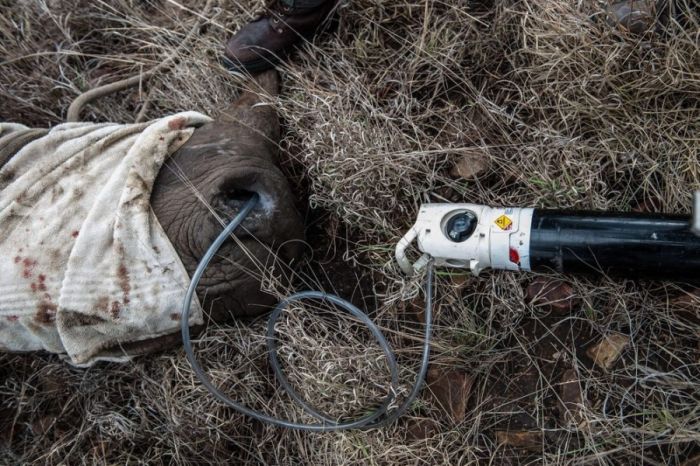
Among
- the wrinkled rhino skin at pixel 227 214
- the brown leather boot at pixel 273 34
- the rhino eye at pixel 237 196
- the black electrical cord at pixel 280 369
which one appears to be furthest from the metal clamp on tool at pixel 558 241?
the brown leather boot at pixel 273 34

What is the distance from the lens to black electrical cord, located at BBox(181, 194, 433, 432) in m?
2.05

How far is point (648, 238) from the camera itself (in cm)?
182

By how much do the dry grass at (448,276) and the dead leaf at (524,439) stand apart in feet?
0.04

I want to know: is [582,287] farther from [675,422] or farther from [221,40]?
[221,40]

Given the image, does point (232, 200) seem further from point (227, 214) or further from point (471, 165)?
point (471, 165)

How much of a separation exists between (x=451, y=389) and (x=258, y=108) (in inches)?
44.4

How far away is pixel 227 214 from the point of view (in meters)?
2.19

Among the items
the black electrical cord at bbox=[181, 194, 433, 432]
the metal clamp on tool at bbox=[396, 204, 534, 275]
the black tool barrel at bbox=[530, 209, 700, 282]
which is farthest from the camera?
the black electrical cord at bbox=[181, 194, 433, 432]

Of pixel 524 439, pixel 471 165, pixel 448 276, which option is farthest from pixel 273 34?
pixel 524 439

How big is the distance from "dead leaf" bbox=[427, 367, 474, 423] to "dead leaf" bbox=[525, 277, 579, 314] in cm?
30

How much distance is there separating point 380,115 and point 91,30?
4.49 feet

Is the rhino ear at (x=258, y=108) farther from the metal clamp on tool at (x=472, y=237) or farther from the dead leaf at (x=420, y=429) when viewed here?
the dead leaf at (x=420, y=429)

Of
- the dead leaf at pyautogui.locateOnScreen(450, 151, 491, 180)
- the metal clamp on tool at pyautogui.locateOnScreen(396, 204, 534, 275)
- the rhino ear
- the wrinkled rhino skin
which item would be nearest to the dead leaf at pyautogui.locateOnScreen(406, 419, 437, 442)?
the metal clamp on tool at pyautogui.locateOnScreen(396, 204, 534, 275)

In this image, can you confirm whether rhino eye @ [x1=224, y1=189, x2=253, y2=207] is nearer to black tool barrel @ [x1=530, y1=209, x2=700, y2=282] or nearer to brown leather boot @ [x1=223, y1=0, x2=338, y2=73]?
brown leather boot @ [x1=223, y1=0, x2=338, y2=73]
